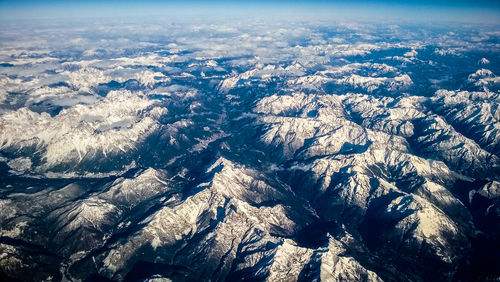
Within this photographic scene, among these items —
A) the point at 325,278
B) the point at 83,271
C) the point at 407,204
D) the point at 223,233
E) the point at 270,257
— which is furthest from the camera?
the point at 407,204

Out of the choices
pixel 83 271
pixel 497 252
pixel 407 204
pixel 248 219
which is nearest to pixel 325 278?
pixel 248 219

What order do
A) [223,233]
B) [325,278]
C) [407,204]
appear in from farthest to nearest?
[407,204] < [223,233] < [325,278]

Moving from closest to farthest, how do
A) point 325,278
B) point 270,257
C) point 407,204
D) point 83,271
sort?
point 325,278, point 270,257, point 83,271, point 407,204

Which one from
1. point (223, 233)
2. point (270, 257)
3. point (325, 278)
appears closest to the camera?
point (325, 278)

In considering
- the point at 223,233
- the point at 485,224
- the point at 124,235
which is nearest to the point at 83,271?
the point at 124,235

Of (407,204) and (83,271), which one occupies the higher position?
(407,204)

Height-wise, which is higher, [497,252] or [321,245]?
[321,245]

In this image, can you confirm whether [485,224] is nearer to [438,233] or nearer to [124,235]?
[438,233]

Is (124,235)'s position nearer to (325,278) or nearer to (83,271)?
(83,271)

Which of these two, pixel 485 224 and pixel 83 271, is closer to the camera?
pixel 83 271
